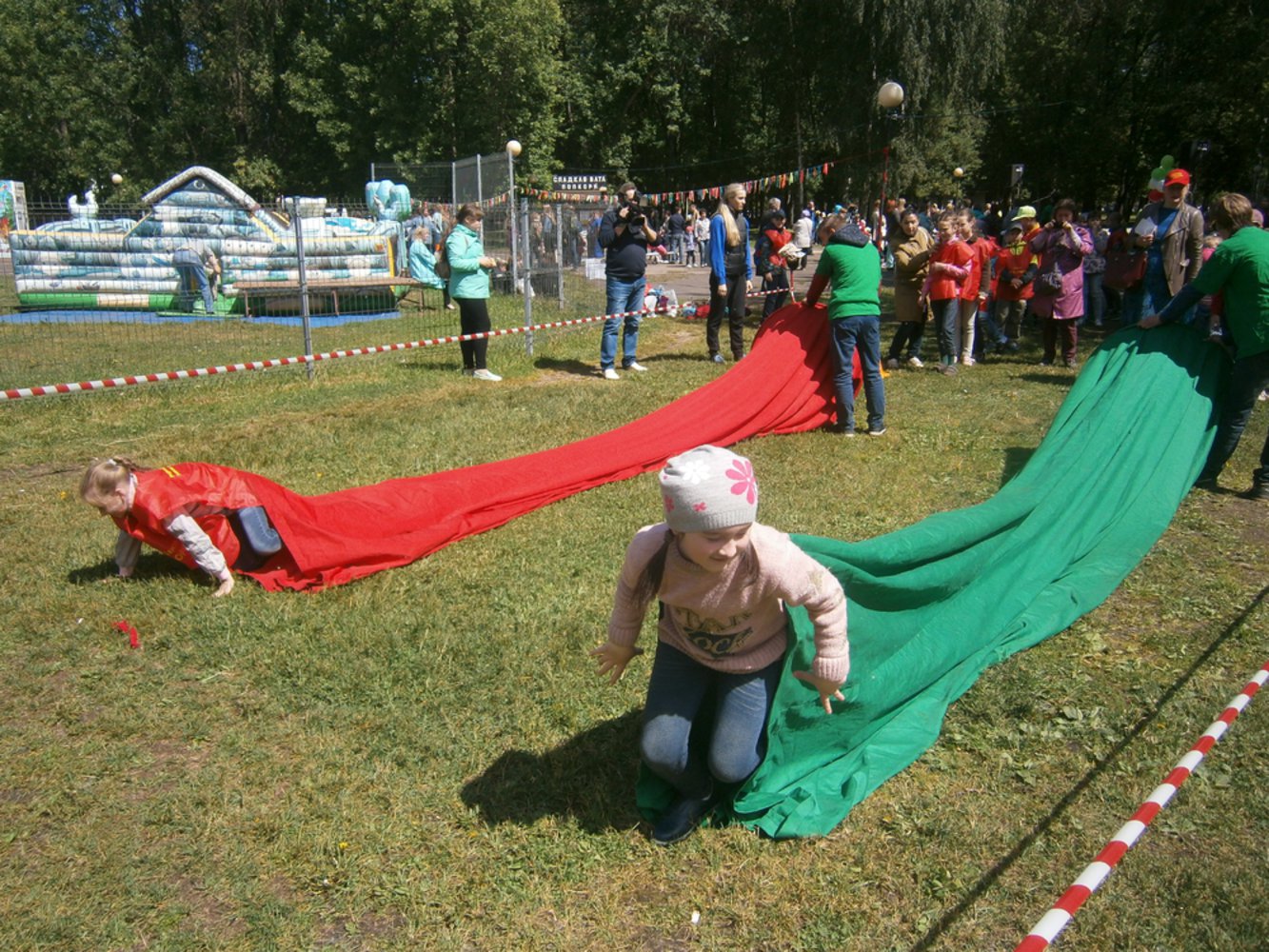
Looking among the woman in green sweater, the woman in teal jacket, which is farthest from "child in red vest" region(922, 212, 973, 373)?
the woman in teal jacket

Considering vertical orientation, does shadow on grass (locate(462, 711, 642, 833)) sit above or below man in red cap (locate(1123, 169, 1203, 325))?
below

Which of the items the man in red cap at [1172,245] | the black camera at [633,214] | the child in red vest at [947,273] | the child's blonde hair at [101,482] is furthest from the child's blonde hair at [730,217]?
the child's blonde hair at [101,482]

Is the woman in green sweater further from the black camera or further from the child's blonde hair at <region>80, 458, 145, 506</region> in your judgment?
the child's blonde hair at <region>80, 458, 145, 506</region>

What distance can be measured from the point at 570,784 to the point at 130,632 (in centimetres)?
253

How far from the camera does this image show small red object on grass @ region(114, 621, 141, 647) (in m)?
4.56

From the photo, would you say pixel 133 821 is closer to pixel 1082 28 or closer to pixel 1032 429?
pixel 1032 429

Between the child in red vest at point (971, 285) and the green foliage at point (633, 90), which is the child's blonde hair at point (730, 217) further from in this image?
the green foliage at point (633, 90)

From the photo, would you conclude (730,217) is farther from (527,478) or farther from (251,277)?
(251,277)

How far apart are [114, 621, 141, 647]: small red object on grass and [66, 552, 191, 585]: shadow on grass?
0.57 meters

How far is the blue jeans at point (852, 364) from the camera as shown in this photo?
7.89m

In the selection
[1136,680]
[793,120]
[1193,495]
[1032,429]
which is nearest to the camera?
→ [1136,680]

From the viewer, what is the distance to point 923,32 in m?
28.8

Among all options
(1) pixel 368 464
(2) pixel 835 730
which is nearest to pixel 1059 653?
(2) pixel 835 730

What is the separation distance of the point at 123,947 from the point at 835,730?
2.46 meters
